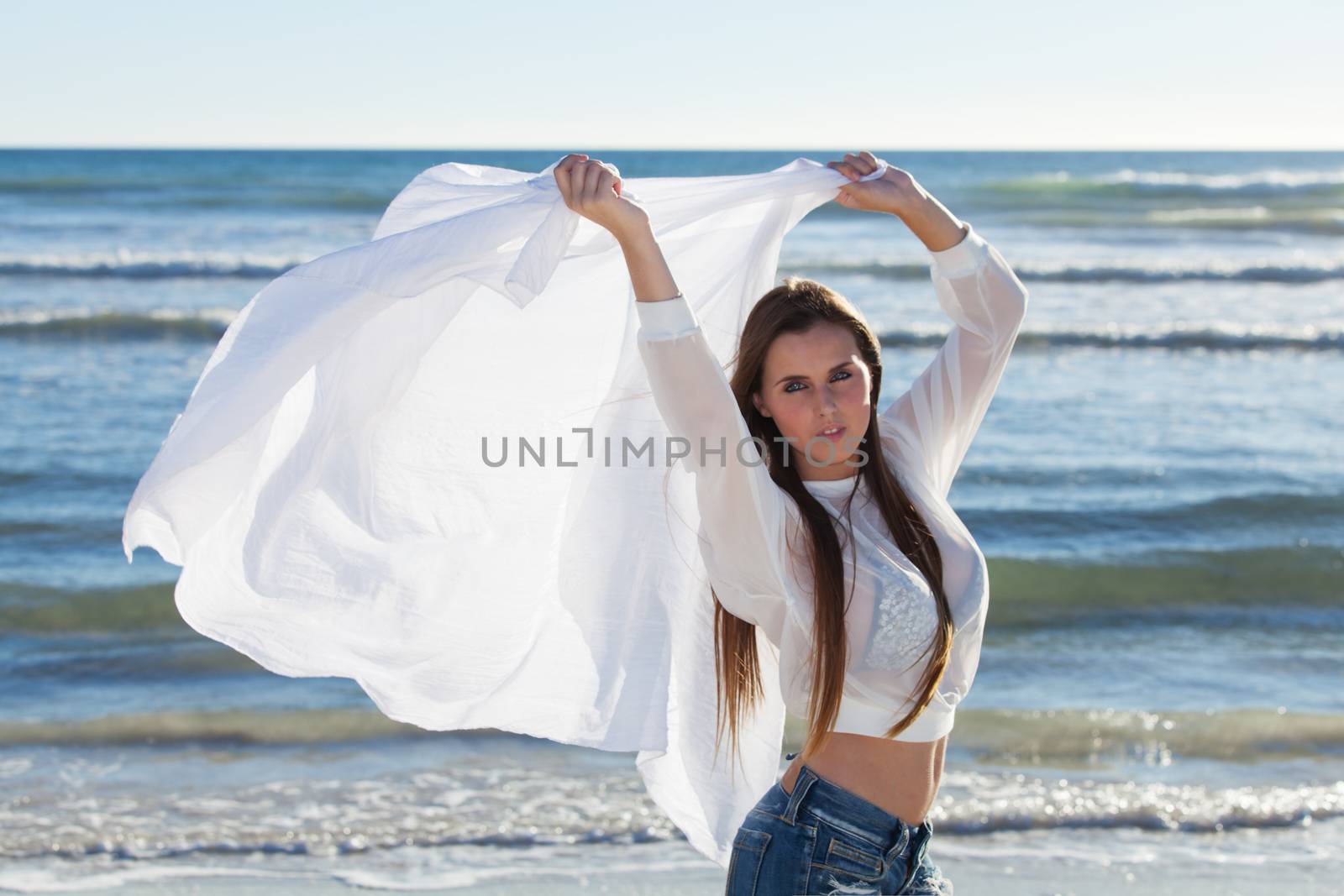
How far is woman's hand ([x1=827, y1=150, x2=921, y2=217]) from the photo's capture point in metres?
2.61

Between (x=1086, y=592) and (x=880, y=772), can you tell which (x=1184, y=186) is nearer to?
(x=1086, y=592)

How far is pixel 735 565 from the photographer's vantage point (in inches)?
92.7

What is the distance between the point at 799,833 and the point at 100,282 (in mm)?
17393

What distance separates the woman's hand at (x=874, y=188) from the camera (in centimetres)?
261

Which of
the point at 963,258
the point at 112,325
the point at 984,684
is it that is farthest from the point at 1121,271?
the point at 963,258

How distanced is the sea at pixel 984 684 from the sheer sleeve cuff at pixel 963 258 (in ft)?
7.19

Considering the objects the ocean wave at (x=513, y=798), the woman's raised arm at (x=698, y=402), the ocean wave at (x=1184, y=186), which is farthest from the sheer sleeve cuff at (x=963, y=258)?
the ocean wave at (x=1184, y=186)

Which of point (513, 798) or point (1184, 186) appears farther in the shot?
point (1184, 186)

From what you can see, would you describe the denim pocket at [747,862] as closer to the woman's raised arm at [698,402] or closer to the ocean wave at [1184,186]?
the woman's raised arm at [698,402]

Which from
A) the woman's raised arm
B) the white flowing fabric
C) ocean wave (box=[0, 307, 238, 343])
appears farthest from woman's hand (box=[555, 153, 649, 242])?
ocean wave (box=[0, 307, 238, 343])

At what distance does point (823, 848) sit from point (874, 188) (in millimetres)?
1291

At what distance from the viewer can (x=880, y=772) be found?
2400 millimetres

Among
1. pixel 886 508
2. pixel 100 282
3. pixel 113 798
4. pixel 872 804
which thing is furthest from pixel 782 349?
pixel 100 282

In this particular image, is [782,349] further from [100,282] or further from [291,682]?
[100,282]
